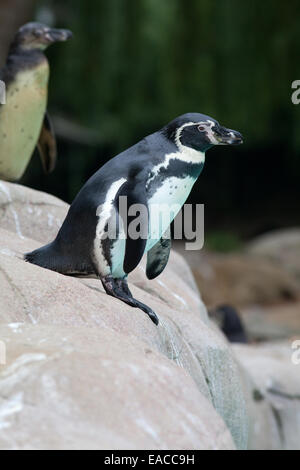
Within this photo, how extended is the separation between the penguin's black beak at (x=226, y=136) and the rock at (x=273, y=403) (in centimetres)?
203

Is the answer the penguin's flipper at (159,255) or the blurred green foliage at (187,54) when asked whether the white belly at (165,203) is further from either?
the blurred green foliage at (187,54)

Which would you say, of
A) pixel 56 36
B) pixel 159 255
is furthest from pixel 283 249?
pixel 159 255

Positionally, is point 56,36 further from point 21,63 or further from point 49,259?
point 49,259

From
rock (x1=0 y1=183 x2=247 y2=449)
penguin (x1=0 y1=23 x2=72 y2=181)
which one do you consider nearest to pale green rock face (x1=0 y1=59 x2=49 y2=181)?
penguin (x1=0 y1=23 x2=72 y2=181)

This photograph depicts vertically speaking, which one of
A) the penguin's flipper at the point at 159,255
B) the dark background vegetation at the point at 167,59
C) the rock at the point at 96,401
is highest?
the rock at the point at 96,401

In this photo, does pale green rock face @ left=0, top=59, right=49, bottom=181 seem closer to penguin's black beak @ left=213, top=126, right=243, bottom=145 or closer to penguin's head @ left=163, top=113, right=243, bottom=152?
penguin's head @ left=163, top=113, right=243, bottom=152

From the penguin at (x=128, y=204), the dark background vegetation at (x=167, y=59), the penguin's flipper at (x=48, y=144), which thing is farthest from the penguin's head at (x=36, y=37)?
the dark background vegetation at (x=167, y=59)

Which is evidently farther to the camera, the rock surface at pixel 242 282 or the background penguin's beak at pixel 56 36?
the rock surface at pixel 242 282

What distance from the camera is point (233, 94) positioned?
9.90 m

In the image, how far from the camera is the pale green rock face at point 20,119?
14.5 ft

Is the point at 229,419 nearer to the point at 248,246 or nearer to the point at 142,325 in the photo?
the point at 142,325

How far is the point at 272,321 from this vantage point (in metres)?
8.67

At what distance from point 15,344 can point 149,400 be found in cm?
39

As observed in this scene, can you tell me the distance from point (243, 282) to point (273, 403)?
16.2ft
